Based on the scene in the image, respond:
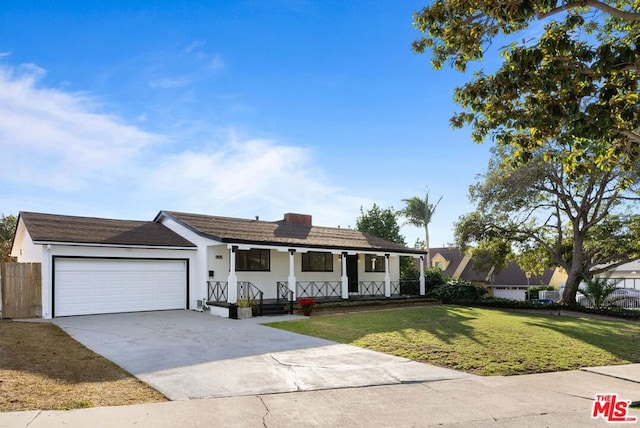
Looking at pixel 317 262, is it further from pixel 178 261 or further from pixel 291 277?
pixel 178 261

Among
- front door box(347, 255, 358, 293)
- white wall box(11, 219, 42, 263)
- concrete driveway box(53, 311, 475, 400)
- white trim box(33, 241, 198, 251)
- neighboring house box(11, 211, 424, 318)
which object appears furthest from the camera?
front door box(347, 255, 358, 293)

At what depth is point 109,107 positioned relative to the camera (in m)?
14.2

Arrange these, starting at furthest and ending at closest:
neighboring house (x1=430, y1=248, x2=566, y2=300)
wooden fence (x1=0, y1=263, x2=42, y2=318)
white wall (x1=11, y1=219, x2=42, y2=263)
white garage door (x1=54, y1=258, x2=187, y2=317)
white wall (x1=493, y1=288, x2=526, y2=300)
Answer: neighboring house (x1=430, y1=248, x2=566, y2=300)
white wall (x1=493, y1=288, x2=526, y2=300)
white wall (x1=11, y1=219, x2=42, y2=263)
white garage door (x1=54, y1=258, x2=187, y2=317)
wooden fence (x1=0, y1=263, x2=42, y2=318)

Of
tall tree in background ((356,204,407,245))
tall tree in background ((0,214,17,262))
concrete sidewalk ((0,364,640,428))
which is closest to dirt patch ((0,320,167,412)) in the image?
concrete sidewalk ((0,364,640,428))

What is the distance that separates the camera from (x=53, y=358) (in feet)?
28.4

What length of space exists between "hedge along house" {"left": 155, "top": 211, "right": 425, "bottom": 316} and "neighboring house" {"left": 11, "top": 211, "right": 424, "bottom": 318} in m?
0.05

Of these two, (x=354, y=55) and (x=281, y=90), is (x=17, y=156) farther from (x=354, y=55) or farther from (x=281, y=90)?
(x=354, y=55)

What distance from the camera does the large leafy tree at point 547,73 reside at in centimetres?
754

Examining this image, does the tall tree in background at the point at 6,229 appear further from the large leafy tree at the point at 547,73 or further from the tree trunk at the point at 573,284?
the tree trunk at the point at 573,284

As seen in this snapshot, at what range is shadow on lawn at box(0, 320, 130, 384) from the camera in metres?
7.44

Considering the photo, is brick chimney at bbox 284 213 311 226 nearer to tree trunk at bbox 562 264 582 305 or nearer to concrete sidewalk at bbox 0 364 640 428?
tree trunk at bbox 562 264 582 305

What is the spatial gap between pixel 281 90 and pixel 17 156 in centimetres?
1006

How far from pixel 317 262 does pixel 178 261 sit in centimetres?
672

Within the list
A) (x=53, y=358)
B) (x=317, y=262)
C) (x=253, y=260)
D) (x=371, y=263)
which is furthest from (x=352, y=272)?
(x=53, y=358)
